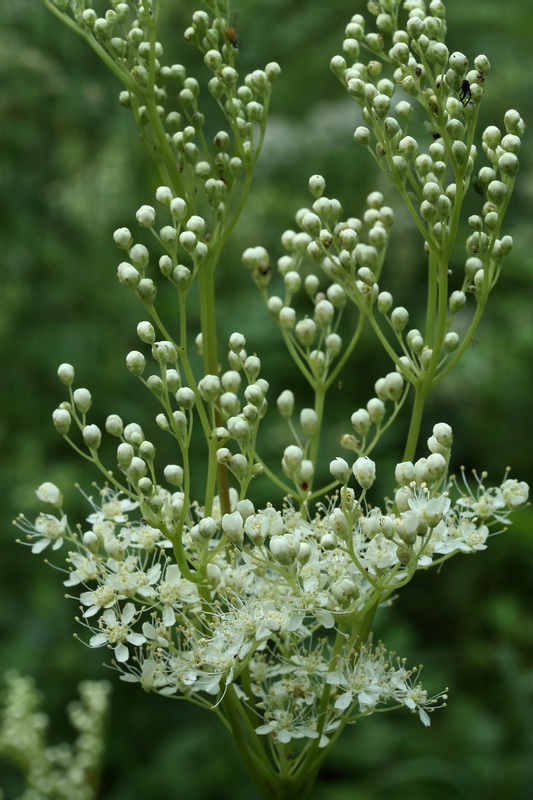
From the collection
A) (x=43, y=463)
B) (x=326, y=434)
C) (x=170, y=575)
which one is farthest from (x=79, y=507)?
(x=170, y=575)

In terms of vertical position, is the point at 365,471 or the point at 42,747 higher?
the point at 365,471

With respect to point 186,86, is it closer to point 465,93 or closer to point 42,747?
point 465,93

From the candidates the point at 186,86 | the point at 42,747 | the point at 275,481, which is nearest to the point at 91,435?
the point at 275,481

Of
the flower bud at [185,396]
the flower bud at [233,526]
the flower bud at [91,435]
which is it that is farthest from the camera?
the flower bud at [91,435]

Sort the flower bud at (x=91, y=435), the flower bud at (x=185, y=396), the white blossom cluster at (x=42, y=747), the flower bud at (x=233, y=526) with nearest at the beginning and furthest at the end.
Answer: the flower bud at (x=233, y=526) < the flower bud at (x=185, y=396) < the flower bud at (x=91, y=435) < the white blossom cluster at (x=42, y=747)

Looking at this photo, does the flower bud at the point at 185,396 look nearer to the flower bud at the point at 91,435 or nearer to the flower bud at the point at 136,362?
the flower bud at the point at 136,362

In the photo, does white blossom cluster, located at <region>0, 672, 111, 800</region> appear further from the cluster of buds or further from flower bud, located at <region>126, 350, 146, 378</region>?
the cluster of buds

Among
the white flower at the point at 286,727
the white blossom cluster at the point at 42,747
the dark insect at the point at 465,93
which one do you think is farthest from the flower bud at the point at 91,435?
the white blossom cluster at the point at 42,747

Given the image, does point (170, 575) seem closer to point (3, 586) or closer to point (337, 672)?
point (337, 672)
